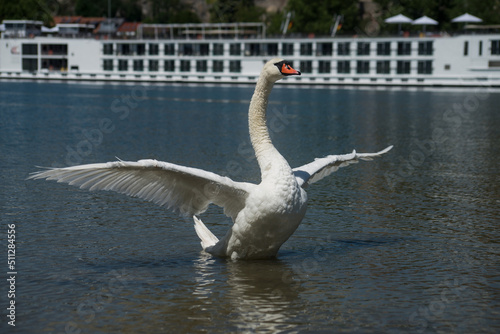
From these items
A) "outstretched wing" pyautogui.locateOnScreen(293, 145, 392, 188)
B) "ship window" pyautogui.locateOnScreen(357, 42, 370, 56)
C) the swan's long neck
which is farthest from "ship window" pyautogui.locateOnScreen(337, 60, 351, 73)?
the swan's long neck

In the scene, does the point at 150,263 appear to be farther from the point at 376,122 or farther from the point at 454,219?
the point at 376,122

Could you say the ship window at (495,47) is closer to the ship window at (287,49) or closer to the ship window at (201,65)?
the ship window at (287,49)

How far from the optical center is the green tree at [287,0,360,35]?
138000 millimetres

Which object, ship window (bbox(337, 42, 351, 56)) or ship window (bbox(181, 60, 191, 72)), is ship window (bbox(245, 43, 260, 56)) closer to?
ship window (bbox(181, 60, 191, 72))

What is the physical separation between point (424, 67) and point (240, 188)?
97.2m

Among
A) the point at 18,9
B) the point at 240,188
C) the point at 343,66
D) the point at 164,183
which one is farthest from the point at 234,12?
the point at 240,188

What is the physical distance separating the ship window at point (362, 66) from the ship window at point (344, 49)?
2.29m

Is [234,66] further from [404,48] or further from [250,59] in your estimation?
[404,48]

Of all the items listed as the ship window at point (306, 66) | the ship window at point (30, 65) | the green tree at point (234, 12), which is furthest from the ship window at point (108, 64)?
the green tree at point (234, 12)

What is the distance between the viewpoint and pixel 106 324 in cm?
1027

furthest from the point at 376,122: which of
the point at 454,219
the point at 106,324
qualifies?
the point at 106,324

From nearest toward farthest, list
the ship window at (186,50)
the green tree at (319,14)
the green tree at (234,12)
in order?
the ship window at (186,50)
the green tree at (319,14)
the green tree at (234,12)

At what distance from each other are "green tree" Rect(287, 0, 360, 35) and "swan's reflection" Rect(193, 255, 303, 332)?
126 m

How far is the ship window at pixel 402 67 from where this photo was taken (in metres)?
107
